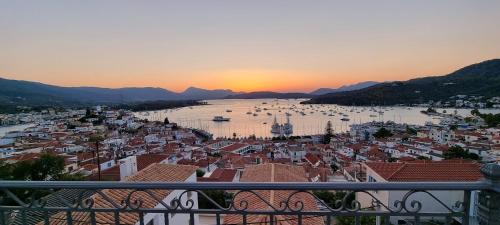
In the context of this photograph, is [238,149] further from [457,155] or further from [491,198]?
[491,198]

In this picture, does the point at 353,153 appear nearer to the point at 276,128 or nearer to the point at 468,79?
the point at 276,128

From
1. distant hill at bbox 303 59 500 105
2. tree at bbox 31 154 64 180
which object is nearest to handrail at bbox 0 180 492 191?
tree at bbox 31 154 64 180

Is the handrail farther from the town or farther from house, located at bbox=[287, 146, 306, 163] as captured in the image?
house, located at bbox=[287, 146, 306, 163]

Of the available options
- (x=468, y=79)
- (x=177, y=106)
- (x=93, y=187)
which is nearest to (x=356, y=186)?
(x=93, y=187)

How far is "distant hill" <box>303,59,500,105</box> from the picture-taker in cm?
9375

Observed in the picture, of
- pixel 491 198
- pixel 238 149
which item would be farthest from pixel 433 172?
pixel 238 149

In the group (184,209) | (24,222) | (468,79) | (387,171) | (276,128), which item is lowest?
(276,128)

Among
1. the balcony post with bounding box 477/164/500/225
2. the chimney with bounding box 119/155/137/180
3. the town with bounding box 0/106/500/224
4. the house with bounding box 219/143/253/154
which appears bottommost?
the house with bounding box 219/143/253/154

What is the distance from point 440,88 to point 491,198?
127659 mm

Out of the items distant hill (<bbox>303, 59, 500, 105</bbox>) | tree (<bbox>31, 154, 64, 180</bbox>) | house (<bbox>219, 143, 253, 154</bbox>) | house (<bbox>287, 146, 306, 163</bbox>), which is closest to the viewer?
tree (<bbox>31, 154, 64, 180</bbox>)

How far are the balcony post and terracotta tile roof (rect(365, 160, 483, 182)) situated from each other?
11.0m

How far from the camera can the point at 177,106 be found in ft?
527

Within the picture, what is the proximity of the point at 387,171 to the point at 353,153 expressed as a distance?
27442 mm

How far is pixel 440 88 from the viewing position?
106188mm
